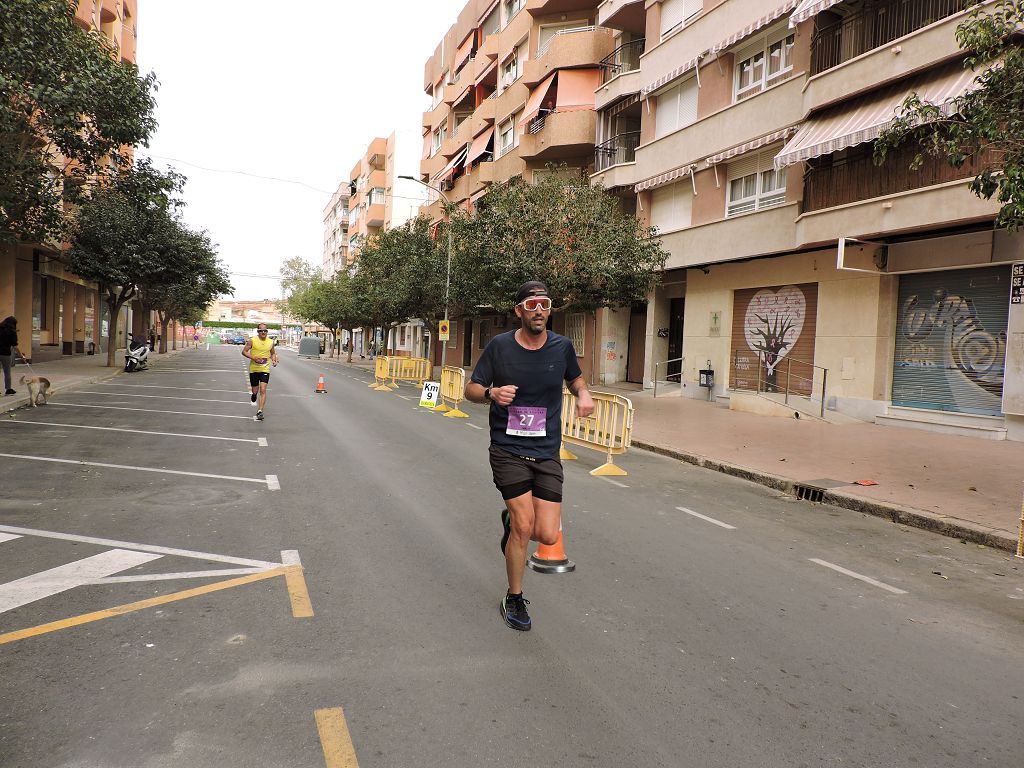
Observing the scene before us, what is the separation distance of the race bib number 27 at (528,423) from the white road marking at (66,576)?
2.91 m

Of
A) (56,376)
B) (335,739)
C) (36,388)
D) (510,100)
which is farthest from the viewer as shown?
(510,100)

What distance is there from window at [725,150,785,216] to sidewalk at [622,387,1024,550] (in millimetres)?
6152

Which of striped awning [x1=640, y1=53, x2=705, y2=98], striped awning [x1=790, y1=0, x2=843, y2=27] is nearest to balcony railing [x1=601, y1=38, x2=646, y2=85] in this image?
striped awning [x1=640, y1=53, x2=705, y2=98]

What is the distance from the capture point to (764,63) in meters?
19.3

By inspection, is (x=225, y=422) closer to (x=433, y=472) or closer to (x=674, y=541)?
(x=433, y=472)

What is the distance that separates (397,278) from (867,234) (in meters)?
22.3

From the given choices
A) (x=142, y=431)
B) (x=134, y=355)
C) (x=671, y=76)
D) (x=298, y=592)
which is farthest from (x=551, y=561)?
(x=134, y=355)

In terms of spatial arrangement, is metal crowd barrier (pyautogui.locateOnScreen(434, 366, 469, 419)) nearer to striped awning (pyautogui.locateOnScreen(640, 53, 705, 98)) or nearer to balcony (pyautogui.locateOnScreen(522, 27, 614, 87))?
striped awning (pyautogui.locateOnScreen(640, 53, 705, 98))

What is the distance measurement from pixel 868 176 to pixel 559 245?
6990 mm

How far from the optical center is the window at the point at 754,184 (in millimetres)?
18672

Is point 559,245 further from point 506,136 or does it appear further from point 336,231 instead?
point 336,231

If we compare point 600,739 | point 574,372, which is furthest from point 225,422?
point 600,739

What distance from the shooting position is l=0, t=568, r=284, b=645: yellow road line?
12.1 ft

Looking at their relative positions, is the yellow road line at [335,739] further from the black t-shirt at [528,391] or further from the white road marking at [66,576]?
the white road marking at [66,576]
